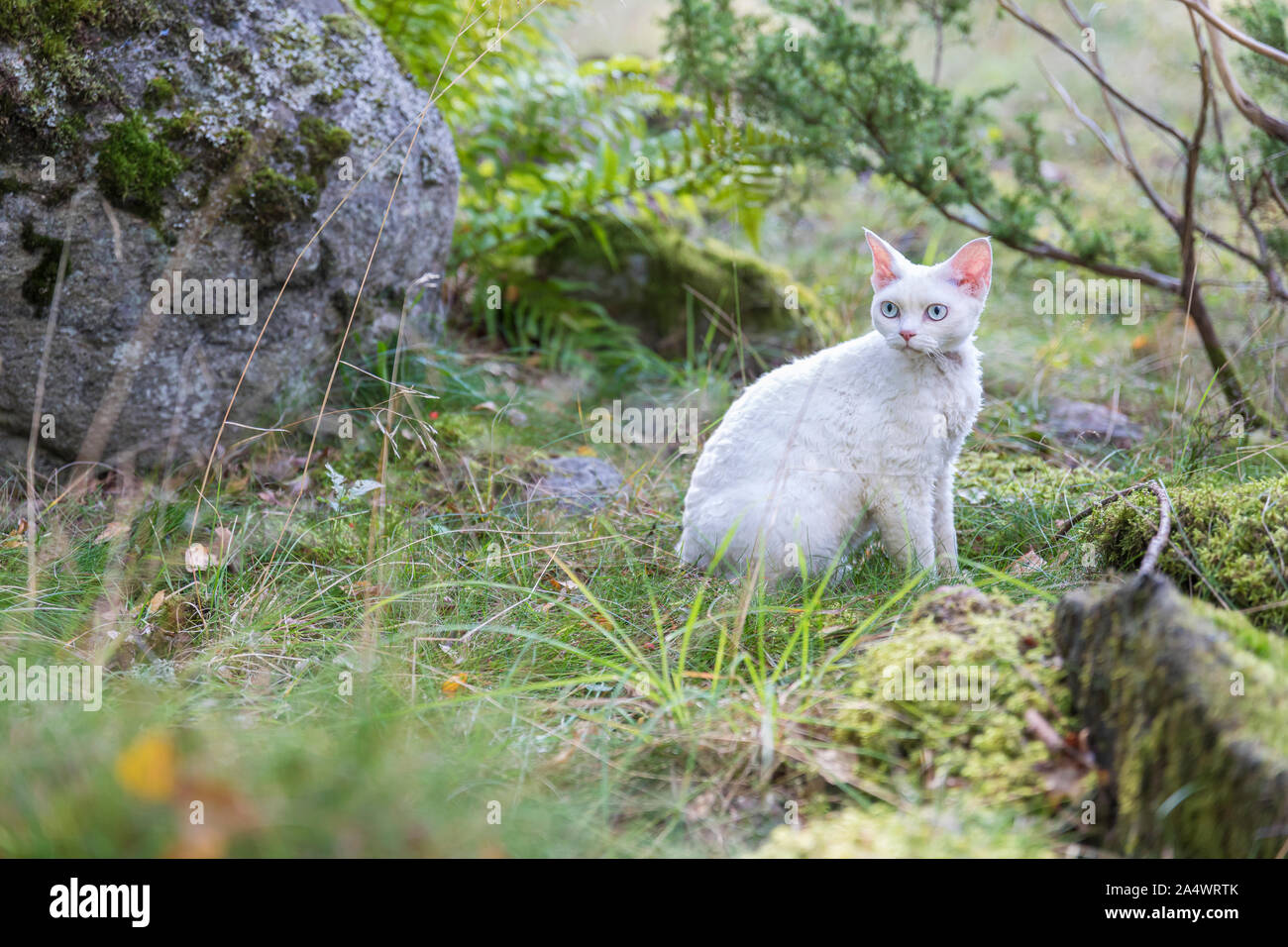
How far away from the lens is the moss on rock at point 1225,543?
2240 mm

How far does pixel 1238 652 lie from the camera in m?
1.70

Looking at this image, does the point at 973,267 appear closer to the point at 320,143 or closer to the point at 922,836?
the point at 922,836

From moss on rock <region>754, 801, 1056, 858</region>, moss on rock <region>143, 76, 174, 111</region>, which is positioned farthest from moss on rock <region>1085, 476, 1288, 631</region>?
moss on rock <region>143, 76, 174, 111</region>

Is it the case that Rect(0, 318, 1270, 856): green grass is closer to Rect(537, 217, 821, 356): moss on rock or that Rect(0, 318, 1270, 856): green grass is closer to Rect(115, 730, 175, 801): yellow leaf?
Rect(115, 730, 175, 801): yellow leaf

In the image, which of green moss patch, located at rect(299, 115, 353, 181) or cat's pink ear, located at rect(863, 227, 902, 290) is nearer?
cat's pink ear, located at rect(863, 227, 902, 290)

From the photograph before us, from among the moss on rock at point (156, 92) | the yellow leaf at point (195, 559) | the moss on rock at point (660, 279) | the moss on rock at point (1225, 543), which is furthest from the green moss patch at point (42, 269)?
the moss on rock at point (1225, 543)

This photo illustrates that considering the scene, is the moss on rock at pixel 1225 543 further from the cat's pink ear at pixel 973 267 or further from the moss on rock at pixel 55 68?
the moss on rock at pixel 55 68

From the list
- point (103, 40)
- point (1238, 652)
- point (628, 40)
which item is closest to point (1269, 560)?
point (1238, 652)

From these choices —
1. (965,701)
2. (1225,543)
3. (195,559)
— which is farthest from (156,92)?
(1225,543)

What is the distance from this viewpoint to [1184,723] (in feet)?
5.28

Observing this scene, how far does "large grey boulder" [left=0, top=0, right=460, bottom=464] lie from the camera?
10.7ft

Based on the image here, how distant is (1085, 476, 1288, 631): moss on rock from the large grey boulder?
116 inches

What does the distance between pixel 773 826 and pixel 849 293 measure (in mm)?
4089
